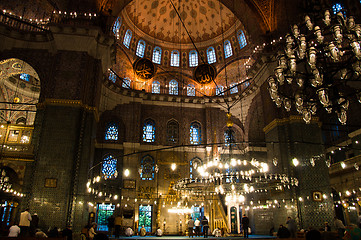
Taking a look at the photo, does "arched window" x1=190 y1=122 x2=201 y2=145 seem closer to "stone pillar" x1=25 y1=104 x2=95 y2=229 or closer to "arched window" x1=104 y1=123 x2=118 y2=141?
"arched window" x1=104 y1=123 x2=118 y2=141

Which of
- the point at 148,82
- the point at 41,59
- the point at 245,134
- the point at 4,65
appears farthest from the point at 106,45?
the point at 245,134

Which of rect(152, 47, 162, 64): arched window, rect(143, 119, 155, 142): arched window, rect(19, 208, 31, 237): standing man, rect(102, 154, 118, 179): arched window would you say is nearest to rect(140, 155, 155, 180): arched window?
rect(143, 119, 155, 142): arched window

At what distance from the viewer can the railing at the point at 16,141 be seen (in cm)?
1257

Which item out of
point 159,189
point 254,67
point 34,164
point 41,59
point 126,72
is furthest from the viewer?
point 126,72

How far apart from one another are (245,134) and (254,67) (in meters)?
5.81

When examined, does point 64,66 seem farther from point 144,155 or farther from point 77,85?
point 144,155

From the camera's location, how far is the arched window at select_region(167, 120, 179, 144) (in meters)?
21.8

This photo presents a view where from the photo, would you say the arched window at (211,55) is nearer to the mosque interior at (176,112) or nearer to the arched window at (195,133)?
the mosque interior at (176,112)

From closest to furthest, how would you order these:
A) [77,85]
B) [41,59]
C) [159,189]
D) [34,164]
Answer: [34,164]
[77,85]
[41,59]
[159,189]

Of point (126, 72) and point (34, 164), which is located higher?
point (126, 72)

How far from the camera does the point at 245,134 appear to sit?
21.1 meters

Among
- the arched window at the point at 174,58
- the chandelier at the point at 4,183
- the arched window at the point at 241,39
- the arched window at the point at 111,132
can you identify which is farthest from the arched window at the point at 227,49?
the chandelier at the point at 4,183

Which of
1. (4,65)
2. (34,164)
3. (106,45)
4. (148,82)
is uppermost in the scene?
(148,82)

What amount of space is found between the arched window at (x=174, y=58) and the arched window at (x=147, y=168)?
341 inches
